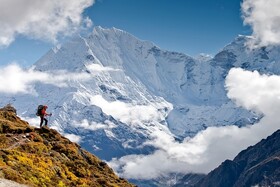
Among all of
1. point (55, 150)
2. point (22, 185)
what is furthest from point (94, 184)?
point (22, 185)

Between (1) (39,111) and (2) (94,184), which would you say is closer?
(2) (94,184)

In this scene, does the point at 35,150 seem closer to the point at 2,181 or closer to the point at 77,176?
the point at 77,176

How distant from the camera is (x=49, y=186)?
179 feet

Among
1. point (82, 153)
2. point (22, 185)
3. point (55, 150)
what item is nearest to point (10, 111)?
point (82, 153)

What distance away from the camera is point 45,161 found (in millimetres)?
62938

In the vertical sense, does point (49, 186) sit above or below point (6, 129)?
below

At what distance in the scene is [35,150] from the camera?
68.2 m

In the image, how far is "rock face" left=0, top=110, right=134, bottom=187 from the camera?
53.6 metres

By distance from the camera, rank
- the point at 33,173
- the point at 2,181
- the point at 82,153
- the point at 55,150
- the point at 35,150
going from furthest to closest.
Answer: the point at 82,153 → the point at 55,150 → the point at 35,150 → the point at 33,173 → the point at 2,181

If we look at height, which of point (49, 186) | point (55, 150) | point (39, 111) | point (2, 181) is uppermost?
point (39, 111)

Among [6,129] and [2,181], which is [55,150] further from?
[2,181]

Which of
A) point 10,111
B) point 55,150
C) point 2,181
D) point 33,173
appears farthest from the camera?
point 10,111

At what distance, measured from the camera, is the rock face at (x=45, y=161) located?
2109 inches

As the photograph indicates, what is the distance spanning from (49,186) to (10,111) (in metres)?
49.5
